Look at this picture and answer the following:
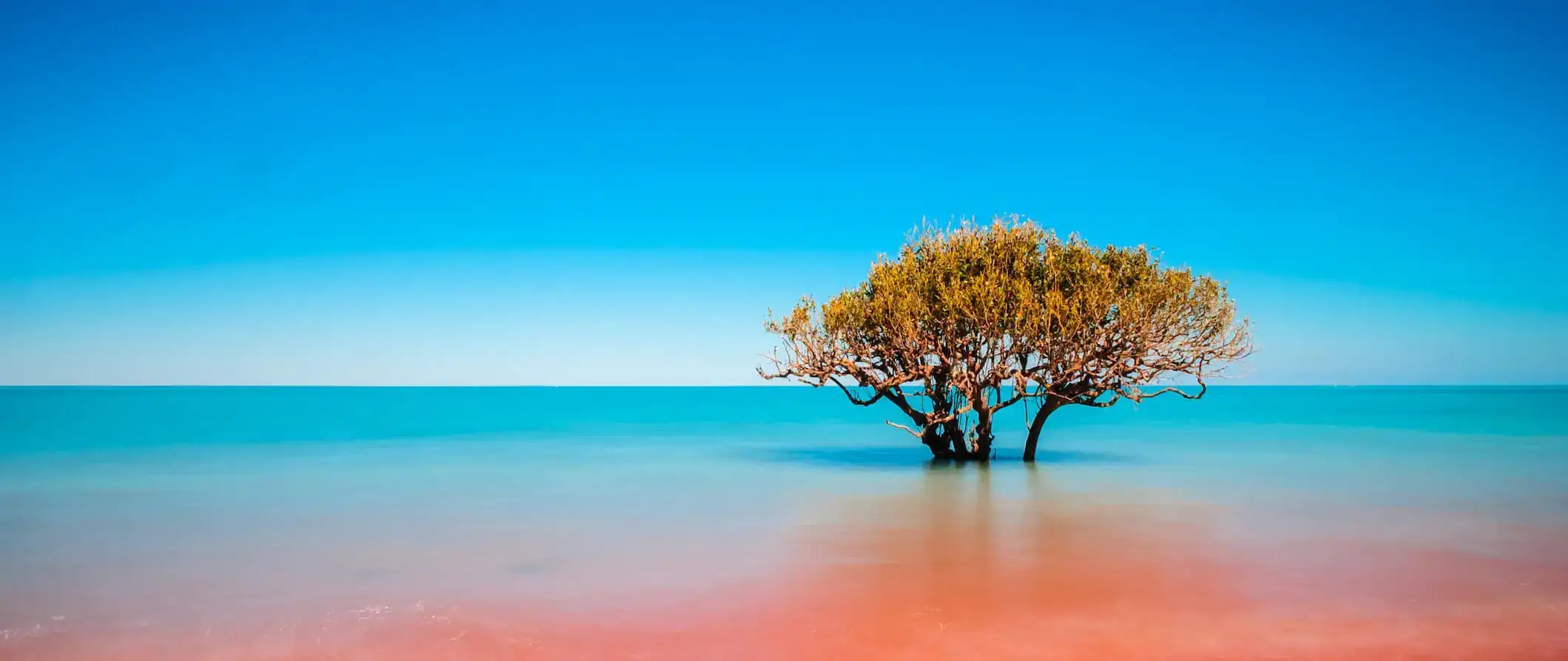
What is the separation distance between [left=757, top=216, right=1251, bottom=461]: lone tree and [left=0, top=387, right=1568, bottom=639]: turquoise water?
253 centimetres

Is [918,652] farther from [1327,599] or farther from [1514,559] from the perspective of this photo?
[1514,559]

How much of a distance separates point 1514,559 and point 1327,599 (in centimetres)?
473

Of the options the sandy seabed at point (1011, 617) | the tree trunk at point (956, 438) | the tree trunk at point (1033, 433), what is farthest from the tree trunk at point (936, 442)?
the sandy seabed at point (1011, 617)

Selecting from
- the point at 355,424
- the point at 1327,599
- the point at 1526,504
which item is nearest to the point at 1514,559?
the point at 1327,599

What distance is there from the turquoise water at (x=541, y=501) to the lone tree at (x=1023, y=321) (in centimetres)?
253

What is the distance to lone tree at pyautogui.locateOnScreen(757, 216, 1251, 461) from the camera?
23406 mm

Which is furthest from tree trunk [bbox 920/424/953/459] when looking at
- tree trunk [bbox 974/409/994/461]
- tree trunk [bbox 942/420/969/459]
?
tree trunk [bbox 974/409/994/461]

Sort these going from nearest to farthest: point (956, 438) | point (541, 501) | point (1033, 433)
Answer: point (541, 501) < point (956, 438) < point (1033, 433)

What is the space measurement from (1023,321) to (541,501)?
11871 millimetres

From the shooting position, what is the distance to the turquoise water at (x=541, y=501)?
12.9 m

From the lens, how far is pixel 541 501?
2148 centimetres

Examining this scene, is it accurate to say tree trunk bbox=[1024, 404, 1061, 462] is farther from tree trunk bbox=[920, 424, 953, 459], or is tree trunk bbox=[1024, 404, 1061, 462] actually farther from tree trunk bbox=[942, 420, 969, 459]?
tree trunk bbox=[920, 424, 953, 459]

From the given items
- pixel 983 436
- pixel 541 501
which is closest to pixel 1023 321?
pixel 983 436

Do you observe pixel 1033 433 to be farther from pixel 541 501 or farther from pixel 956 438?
pixel 541 501
